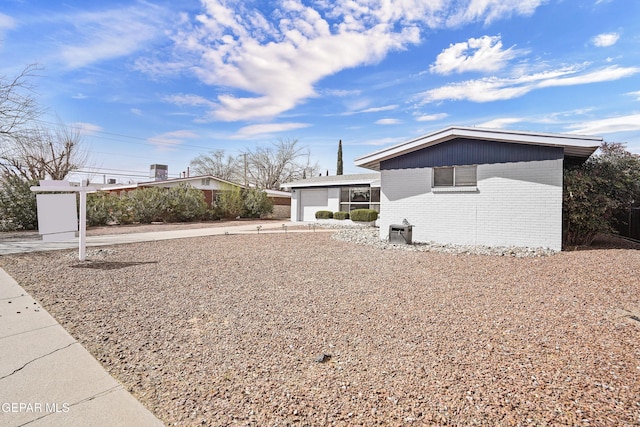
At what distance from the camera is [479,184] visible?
30.2ft

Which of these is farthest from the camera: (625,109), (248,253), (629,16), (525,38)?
(625,109)

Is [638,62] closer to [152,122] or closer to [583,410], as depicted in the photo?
[583,410]

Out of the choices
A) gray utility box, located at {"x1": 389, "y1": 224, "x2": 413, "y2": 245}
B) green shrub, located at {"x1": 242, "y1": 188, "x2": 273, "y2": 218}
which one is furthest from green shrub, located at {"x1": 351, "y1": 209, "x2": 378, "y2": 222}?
green shrub, located at {"x1": 242, "y1": 188, "x2": 273, "y2": 218}

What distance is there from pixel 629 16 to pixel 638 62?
1842 millimetres

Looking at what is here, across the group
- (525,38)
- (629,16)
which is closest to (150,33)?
(525,38)

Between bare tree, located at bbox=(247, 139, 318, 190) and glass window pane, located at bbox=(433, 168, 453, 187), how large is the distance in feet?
107

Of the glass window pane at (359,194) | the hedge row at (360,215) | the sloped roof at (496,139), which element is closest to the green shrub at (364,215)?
the hedge row at (360,215)

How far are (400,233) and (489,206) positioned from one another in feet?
9.01

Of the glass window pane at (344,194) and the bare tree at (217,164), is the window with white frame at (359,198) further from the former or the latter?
the bare tree at (217,164)

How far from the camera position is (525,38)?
33.3ft

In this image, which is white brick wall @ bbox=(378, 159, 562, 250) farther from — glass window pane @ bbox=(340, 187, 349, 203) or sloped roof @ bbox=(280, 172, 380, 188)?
glass window pane @ bbox=(340, 187, 349, 203)

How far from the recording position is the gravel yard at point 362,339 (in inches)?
80.7

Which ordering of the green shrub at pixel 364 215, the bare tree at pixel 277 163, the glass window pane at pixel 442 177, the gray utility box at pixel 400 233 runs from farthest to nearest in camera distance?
1. the bare tree at pixel 277 163
2. the green shrub at pixel 364 215
3. the glass window pane at pixel 442 177
4. the gray utility box at pixel 400 233

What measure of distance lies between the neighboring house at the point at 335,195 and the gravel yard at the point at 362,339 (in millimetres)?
11830
